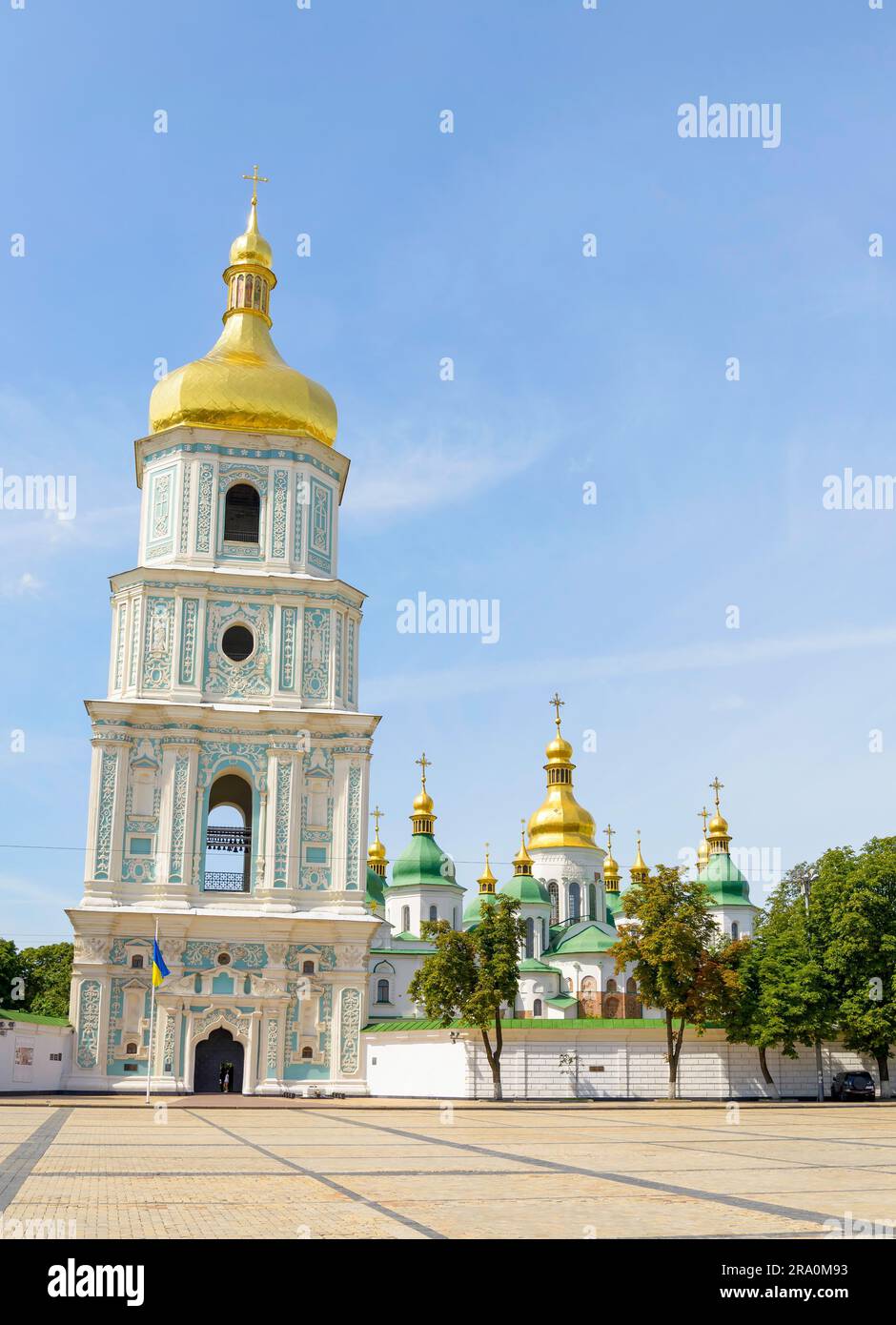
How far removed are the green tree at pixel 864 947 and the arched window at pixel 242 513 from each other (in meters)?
22.5

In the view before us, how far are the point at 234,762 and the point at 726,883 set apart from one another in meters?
43.4

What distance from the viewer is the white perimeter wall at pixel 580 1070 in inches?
1554

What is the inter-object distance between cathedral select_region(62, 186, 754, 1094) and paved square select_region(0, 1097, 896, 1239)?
1472 cm

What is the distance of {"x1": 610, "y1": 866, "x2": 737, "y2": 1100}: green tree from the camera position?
1523 inches

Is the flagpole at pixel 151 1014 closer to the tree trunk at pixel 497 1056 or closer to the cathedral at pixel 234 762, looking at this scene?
the cathedral at pixel 234 762

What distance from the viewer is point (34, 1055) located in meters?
38.5

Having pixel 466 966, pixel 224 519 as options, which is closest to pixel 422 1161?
pixel 466 966

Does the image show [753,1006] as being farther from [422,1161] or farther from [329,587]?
[422,1161]

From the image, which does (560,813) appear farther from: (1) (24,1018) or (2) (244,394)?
(1) (24,1018)

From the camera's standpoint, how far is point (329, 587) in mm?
44906

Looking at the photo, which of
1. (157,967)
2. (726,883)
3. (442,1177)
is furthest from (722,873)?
(442,1177)

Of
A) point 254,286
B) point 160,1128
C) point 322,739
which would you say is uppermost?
point 254,286

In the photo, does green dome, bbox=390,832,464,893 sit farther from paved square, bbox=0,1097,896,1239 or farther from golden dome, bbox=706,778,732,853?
paved square, bbox=0,1097,896,1239

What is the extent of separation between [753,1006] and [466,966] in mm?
8549
